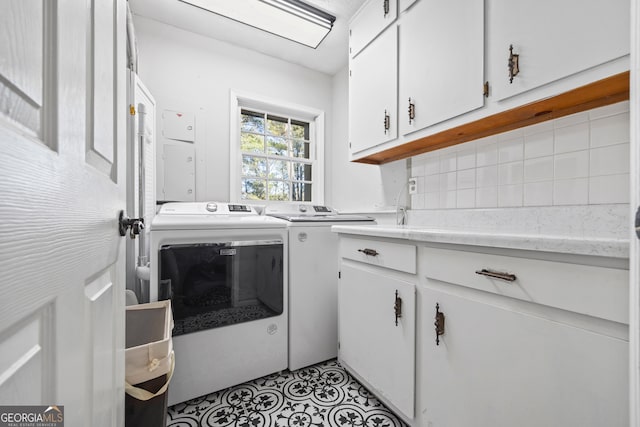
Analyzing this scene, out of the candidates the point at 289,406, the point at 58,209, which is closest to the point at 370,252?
the point at 289,406

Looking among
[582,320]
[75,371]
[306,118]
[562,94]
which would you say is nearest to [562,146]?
[562,94]

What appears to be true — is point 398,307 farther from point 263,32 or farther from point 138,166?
point 263,32

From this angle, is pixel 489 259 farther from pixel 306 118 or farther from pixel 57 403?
pixel 306 118

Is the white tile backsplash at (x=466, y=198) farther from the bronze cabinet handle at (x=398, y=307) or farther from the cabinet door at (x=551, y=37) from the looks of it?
the bronze cabinet handle at (x=398, y=307)

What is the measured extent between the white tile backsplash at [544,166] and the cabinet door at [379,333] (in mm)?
728

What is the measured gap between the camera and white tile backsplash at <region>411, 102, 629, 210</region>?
1017mm

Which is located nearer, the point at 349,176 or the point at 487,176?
the point at 487,176

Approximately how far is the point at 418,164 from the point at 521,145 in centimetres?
64

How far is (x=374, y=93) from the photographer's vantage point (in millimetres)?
1801

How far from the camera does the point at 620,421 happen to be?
0.63 meters

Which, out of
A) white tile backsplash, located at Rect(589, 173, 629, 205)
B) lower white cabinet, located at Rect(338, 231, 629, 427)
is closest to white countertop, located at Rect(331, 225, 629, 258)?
lower white cabinet, located at Rect(338, 231, 629, 427)

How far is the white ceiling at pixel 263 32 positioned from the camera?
6.36 feet

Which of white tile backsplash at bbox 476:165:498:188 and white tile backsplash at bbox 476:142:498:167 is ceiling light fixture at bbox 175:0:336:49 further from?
white tile backsplash at bbox 476:165:498:188

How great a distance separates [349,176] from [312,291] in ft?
4.35
